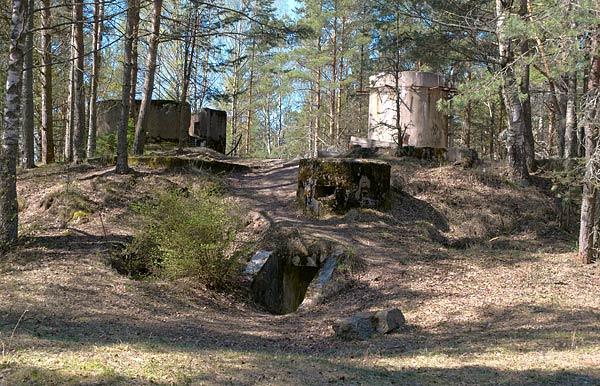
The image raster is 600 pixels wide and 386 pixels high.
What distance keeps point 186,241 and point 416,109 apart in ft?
41.3

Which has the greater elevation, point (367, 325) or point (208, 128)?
point (208, 128)

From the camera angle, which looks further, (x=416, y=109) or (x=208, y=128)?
(x=208, y=128)

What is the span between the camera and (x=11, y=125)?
8102mm

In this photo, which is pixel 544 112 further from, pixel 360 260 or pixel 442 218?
pixel 360 260

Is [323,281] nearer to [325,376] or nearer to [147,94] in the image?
[325,376]

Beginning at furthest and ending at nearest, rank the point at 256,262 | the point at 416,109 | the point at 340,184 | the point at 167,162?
the point at 416,109 < the point at 167,162 < the point at 340,184 < the point at 256,262

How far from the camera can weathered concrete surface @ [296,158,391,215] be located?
447 inches

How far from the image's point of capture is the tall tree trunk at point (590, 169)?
306 inches

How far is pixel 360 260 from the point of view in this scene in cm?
918

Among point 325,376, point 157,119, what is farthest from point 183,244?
point 157,119

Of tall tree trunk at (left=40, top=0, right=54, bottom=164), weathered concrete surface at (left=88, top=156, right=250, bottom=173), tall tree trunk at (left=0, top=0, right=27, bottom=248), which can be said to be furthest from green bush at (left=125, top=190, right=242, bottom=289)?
tall tree trunk at (left=40, top=0, right=54, bottom=164)

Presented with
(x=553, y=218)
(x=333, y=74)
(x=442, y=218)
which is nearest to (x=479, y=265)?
(x=442, y=218)

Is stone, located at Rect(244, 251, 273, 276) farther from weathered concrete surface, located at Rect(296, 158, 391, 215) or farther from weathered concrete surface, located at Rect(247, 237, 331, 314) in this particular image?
weathered concrete surface, located at Rect(296, 158, 391, 215)

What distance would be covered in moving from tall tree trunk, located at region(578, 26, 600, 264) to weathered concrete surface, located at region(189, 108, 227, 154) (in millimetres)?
13805
